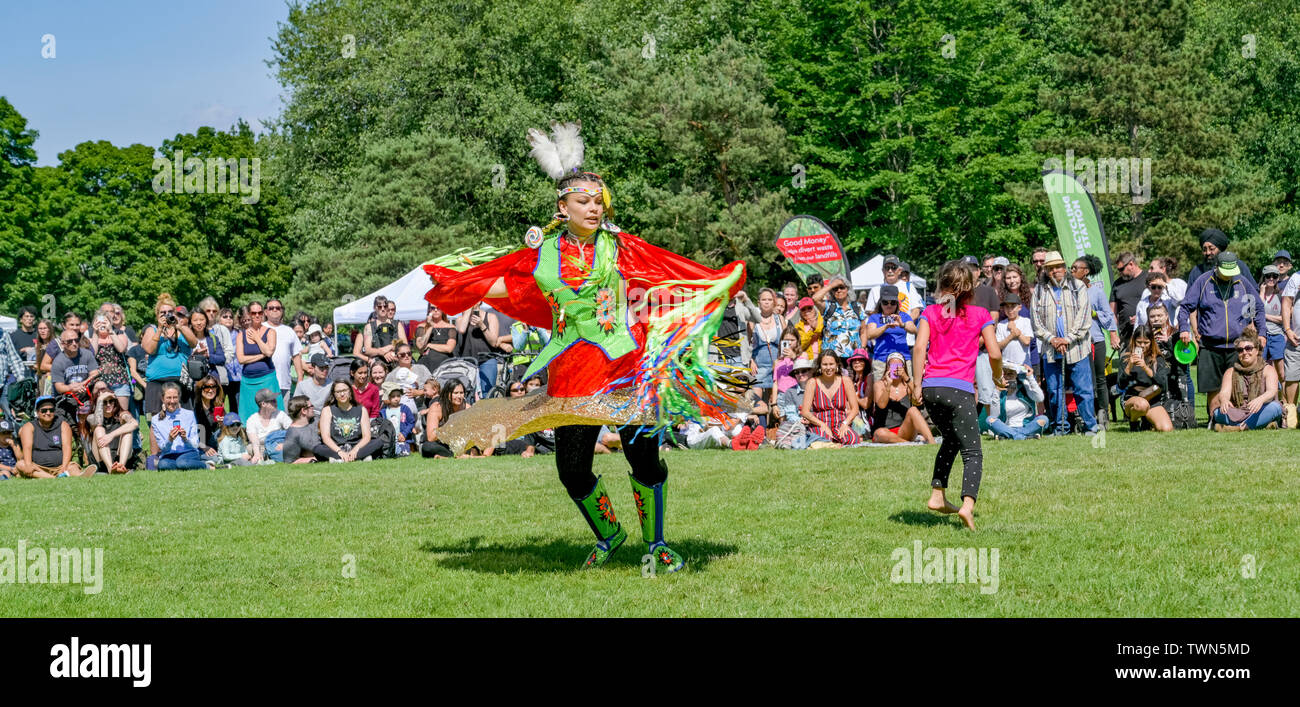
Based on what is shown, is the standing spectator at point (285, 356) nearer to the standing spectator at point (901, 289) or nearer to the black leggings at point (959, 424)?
the standing spectator at point (901, 289)

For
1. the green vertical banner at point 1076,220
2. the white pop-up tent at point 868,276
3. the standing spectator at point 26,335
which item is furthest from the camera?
the white pop-up tent at point 868,276

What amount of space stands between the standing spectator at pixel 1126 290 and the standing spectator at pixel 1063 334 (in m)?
1.57

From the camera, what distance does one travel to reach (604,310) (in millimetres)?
7078

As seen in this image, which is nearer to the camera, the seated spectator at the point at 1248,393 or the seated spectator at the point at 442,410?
the seated spectator at the point at 1248,393

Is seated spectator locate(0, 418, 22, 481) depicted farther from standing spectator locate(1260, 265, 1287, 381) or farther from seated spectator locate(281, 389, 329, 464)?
standing spectator locate(1260, 265, 1287, 381)

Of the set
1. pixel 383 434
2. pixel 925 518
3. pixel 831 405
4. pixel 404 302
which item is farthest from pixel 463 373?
pixel 404 302

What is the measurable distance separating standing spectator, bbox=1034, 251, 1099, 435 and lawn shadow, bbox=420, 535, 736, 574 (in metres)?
7.75

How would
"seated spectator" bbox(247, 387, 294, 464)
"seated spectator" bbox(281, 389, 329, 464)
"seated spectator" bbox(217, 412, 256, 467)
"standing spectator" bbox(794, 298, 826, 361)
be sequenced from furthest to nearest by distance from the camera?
"standing spectator" bbox(794, 298, 826, 361) → "seated spectator" bbox(247, 387, 294, 464) → "seated spectator" bbox(217, 412, 256, 467) → "seated spectator" bbox(281, 389, 329, 464)

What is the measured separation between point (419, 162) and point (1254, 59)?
32699mm

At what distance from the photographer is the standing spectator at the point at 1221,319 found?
1396cm

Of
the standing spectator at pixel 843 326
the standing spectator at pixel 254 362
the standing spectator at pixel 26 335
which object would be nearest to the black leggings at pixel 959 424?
the standing spectator at pixel 843 326

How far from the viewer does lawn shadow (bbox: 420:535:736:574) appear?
23.7 ft

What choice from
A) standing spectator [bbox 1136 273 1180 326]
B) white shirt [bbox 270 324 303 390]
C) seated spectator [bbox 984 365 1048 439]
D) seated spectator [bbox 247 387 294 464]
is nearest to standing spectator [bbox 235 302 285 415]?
seated spectator [bbox 247 387 294 464]

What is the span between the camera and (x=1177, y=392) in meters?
14.3
